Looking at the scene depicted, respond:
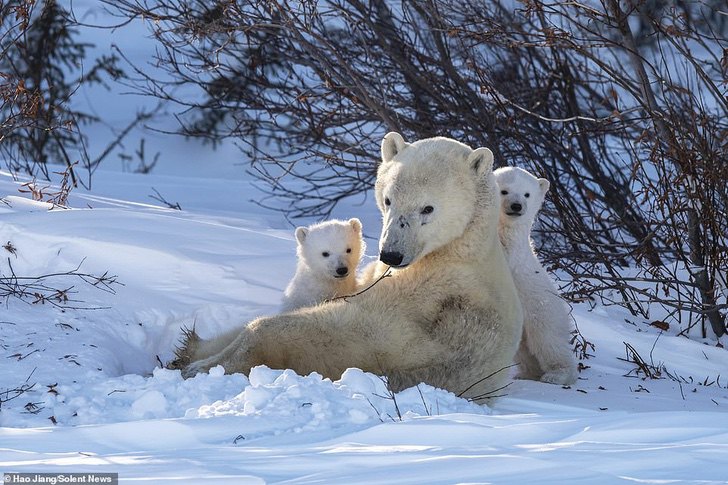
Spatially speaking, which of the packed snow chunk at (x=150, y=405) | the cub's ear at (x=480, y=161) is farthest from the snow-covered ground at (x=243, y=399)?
the cub's ear at (x=480, y=161)

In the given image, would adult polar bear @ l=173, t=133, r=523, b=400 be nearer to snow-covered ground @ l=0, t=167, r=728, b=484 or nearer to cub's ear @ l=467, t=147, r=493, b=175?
cub's ear @ l=467, t=147, r=493, b=175

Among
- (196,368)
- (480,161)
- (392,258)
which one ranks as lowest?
(196,368)

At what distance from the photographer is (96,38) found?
21.4 metres

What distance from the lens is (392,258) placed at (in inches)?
151

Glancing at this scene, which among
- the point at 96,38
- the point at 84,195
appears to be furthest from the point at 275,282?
the point at 96,38

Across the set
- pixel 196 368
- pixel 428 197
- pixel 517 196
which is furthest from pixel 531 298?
pixel 196 368

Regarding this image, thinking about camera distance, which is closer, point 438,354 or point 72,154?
point 438,354

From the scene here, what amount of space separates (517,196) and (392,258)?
1.20 m

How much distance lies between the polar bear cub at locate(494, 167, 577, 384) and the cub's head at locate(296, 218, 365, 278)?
77 cm

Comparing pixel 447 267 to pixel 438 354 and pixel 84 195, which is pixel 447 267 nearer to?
pixel 438 354

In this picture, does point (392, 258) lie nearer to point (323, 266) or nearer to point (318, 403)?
point (318, 403)

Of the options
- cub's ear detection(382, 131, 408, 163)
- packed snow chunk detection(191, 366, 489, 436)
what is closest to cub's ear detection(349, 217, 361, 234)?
cub's ear detection(382, 131, 408, 163)

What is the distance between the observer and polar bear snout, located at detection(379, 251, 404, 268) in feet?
12.6

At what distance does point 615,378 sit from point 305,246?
5.49 ft
